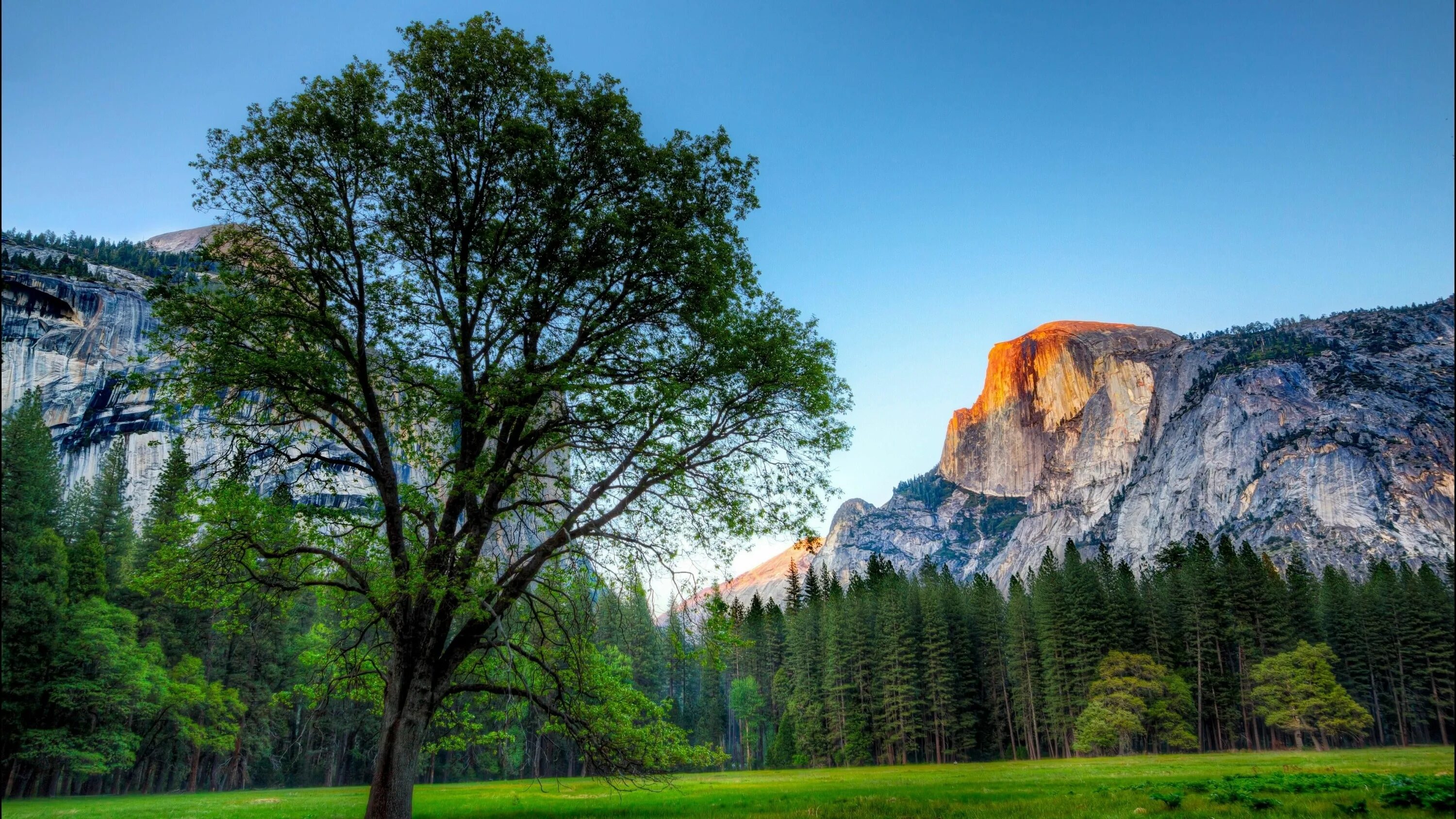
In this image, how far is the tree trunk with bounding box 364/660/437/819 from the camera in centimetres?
1176

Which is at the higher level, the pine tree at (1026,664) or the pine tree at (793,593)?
the pine tree at (793,593)

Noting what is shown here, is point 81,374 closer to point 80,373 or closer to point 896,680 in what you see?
point 80,373

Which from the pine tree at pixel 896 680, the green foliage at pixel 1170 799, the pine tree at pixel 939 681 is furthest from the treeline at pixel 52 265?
the green foliage at pixel 1170 799

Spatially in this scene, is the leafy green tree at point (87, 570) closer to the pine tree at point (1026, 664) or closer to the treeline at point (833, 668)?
the treeline at point (833, 668)

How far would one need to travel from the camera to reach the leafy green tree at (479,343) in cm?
1256

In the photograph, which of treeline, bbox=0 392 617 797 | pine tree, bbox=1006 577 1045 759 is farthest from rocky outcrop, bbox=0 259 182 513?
pine tree, bbox=1006 577 1045 759

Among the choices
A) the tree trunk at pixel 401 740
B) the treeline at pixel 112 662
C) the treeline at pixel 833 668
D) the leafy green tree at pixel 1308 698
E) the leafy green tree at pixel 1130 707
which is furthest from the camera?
the leafy green tree at pixel 1130 707

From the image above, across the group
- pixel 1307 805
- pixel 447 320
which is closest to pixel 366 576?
pixel 447 320

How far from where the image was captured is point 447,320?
535 inches

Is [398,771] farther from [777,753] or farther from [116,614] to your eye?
[777,753]

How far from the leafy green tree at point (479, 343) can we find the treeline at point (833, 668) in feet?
8.07

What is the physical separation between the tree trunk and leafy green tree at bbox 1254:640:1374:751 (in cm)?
6185

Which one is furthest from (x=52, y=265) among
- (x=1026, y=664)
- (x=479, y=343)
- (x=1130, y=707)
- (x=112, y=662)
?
(x=1130, y=707)

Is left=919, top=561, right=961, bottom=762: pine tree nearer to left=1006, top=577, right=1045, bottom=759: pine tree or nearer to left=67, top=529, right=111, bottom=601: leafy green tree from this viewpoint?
left=1006, top=577, right=1045, bottom=759: pine tree
